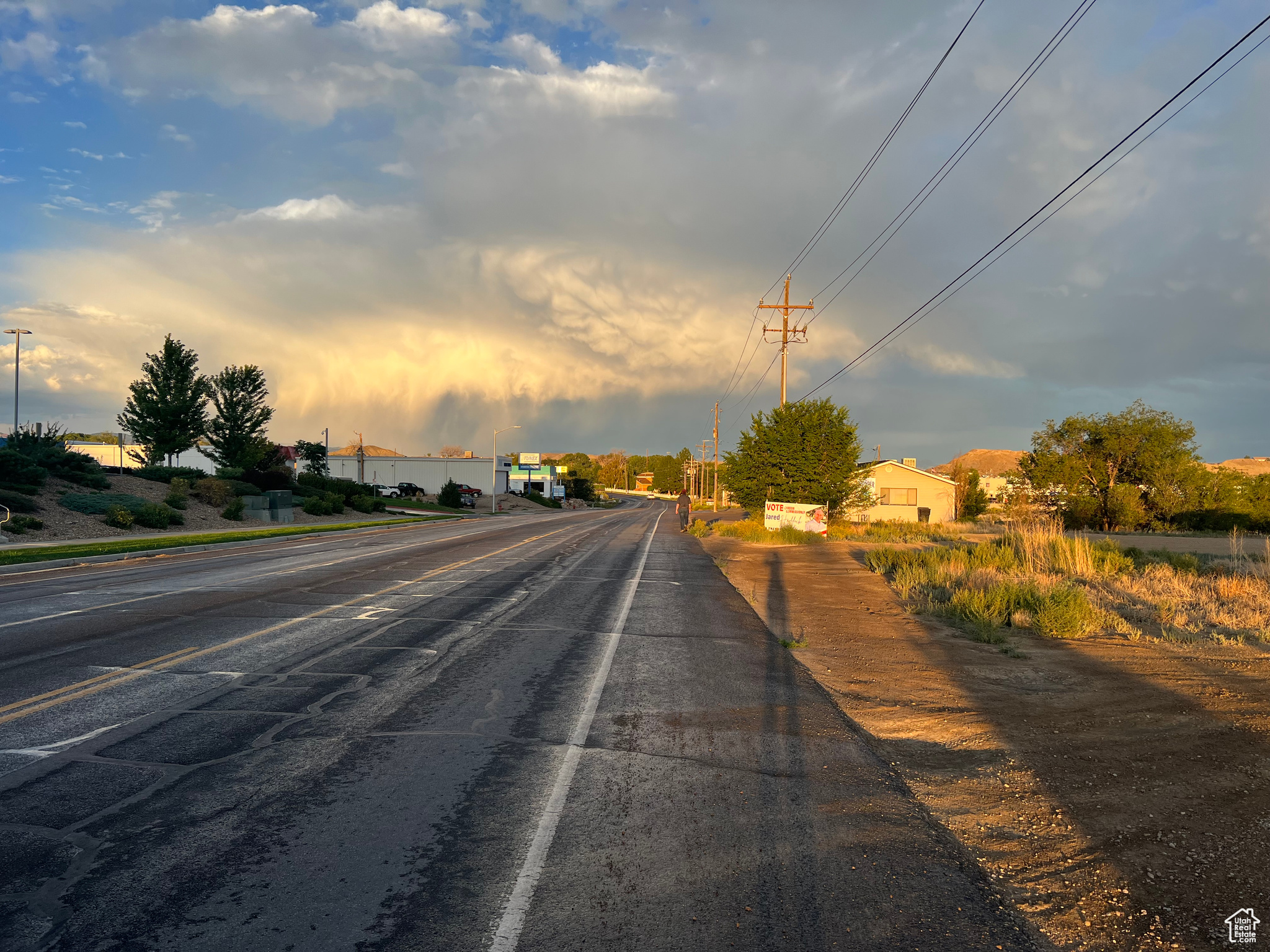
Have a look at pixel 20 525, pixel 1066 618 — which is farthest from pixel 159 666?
pixel 20 525

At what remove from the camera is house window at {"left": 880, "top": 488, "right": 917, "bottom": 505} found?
5988cm

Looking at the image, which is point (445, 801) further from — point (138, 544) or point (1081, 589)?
point (138, 544)

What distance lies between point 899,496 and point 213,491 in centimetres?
4747

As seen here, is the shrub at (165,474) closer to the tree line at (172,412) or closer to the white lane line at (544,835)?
the tree line at (172,412)

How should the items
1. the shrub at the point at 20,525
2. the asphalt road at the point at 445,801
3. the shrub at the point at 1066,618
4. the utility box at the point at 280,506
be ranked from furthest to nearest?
the utility box at the point at 280,506, the shrub at the point at 20,525, the shrub at the point at 1066,618, the asphalt road at the point at 445,801

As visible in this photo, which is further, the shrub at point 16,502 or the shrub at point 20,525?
the shrub at point 16,502

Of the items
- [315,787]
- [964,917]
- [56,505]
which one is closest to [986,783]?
[964,917]

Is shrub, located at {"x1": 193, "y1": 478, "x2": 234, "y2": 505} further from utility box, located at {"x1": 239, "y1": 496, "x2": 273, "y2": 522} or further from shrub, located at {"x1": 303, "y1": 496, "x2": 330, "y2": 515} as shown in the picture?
shrub, located at {"x1": 303, "y1": 496, "x2": 330, "y2": 515}

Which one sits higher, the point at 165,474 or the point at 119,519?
the point at 165,474

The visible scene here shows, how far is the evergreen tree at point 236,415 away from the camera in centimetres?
5409

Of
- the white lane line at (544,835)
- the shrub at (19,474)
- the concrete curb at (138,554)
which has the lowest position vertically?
the concrete curb at (138,554)

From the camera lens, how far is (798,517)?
33.4m

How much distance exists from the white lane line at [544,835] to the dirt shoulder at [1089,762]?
95.4 inches

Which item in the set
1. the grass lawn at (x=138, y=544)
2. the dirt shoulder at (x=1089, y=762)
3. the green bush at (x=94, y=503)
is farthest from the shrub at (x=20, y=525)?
the dirt shoulder at (x=1089, y=762)
